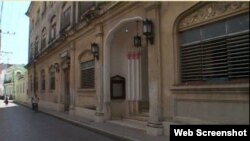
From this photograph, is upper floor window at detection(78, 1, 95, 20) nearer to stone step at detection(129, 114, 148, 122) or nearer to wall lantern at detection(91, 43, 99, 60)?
wall lantern at detection(91, 43, 99, 60)

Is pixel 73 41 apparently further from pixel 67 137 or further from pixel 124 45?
pixel 67 137

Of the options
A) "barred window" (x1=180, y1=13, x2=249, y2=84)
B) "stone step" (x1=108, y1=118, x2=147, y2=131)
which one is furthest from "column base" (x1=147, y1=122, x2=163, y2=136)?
"barred window" (x1=180, y1=13, x2=249, y2=84)

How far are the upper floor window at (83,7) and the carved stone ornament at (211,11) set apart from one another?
26.5ft

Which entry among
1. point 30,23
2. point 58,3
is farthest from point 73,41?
point 30,23

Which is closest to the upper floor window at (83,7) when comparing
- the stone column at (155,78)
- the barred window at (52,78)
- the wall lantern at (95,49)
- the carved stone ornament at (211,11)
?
the wall lantern at (95,49)

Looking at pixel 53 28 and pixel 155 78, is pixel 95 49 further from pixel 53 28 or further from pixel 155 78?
pixel 53 28

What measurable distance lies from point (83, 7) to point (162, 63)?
Result: 32.5ft

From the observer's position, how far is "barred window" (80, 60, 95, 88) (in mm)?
18922

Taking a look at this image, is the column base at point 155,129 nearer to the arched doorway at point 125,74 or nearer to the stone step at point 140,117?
the stone step at point 140,117

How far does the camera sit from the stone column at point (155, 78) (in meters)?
11.7

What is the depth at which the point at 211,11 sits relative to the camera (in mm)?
9773

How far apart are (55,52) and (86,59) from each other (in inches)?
350

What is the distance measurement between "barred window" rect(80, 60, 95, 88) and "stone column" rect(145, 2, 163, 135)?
704 cm

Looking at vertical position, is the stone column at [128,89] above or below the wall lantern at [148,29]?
below
